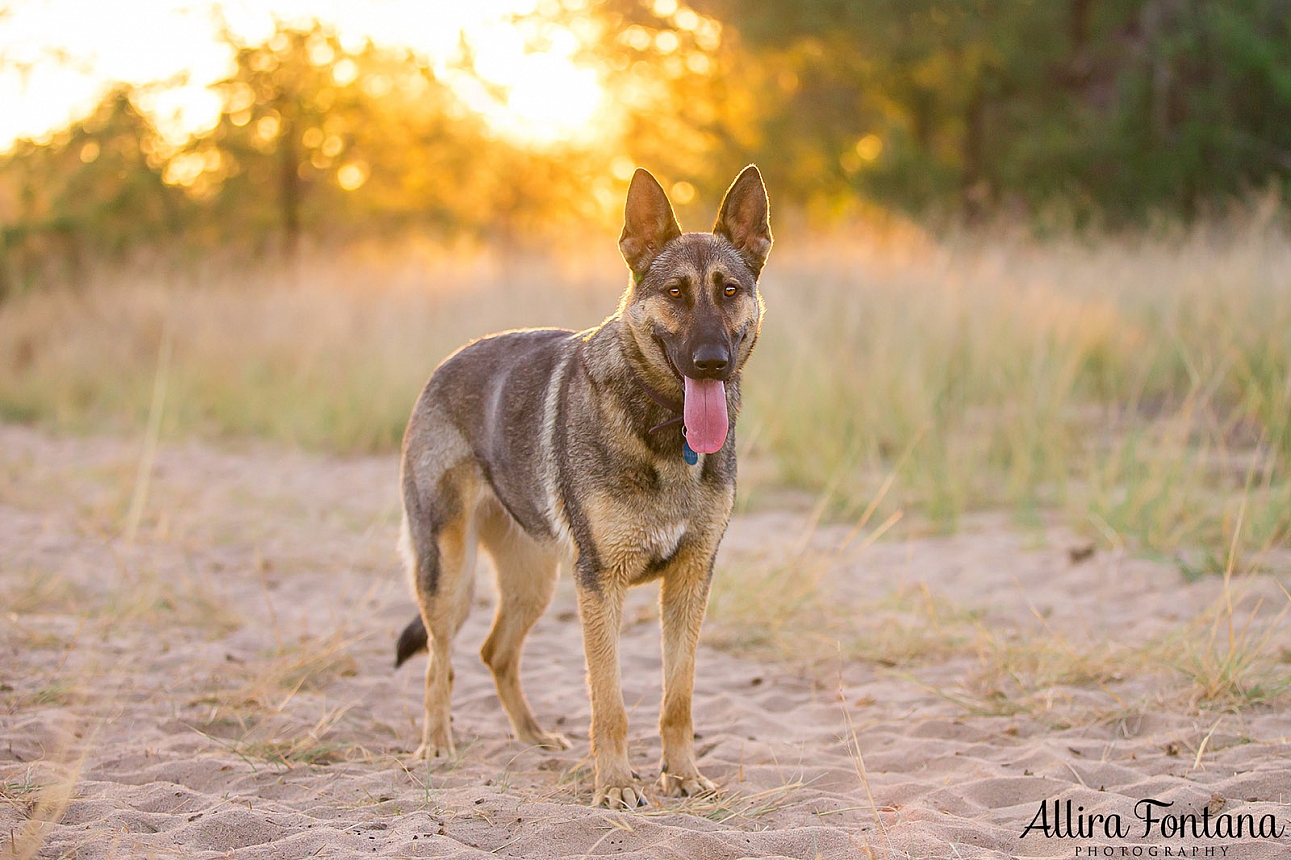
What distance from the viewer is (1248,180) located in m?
15.8

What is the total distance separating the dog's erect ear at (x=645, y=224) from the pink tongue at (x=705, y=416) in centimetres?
54

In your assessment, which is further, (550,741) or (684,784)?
(550,741)

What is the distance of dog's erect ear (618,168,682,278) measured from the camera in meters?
3.55

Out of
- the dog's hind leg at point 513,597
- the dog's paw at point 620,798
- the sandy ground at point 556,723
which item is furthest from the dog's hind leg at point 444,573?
the dog's paw at point 620,798

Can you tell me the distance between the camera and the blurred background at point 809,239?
743 centimetres

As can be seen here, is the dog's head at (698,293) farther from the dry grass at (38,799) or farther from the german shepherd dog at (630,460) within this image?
the dry grass at (38,799)

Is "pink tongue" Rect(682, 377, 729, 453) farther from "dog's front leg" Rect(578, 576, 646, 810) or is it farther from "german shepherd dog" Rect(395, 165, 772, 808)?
"dog's front leg" Rect(578, 576, 646, 810)

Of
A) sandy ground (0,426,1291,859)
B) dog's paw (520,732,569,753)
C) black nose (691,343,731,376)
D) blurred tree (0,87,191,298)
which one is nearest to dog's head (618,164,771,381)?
black nose (691,343,731,376)

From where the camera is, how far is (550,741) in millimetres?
3982

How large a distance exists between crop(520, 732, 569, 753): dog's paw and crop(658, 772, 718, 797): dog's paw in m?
0.62

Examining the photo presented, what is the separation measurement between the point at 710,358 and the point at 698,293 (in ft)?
1.05

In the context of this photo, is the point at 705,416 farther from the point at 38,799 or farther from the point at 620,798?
the point at 38,799

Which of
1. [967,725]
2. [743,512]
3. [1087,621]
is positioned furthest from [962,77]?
[967,725]

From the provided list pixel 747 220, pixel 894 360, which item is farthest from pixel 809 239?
pixel 747 220
